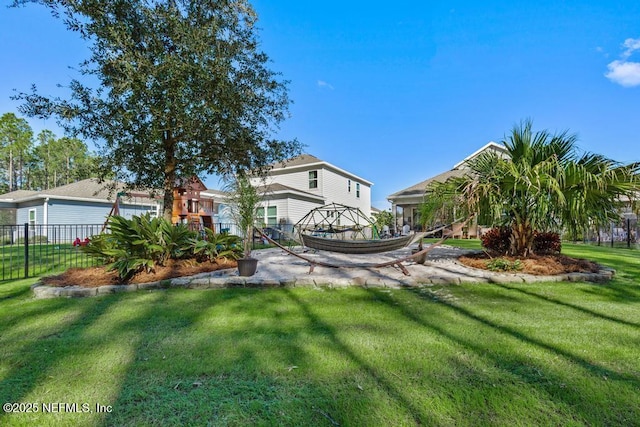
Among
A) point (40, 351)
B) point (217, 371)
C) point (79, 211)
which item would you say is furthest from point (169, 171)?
point (79, 211)

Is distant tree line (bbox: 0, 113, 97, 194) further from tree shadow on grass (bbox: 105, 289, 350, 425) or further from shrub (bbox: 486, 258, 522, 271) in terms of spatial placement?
shrub (bbox: 486, 258, 522, 271)

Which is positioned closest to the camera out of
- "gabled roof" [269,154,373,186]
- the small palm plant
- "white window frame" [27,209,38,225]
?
the small palm plant

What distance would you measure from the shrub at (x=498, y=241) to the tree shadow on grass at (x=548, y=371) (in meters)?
4.05

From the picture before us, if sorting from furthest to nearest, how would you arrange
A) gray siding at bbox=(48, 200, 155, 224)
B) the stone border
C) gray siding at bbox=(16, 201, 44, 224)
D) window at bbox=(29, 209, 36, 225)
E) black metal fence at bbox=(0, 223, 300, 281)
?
window at bbox=(29, 209, 36, 225), gray siding at bbox=(16, 201, 44, 224), gray siding at bbox=(48, 200, 155, 224), black metal fence at bbox=(0, 223, 300, 281), the stone border

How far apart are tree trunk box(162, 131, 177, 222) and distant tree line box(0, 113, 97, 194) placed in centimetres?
2823

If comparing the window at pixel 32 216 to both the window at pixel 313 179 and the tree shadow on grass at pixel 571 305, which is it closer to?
→ the window at pixel 313 179

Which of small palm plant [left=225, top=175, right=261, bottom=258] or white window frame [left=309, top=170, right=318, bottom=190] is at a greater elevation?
white window frame [left=309, top=170, right=318, bottom=190]

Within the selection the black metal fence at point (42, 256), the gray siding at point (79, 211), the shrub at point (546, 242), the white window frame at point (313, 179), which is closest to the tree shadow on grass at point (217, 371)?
the black metal fence at point (42, 256)

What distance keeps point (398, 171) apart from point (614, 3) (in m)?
13.6

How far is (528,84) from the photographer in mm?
12164

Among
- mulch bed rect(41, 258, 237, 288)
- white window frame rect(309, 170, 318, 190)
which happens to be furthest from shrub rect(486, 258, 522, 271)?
white window frame rect(309, 170, 318, 190)

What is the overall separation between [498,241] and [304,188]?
1448cm

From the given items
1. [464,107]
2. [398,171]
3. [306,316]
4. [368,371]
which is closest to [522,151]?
[306,316]

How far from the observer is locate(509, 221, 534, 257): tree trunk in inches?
243
